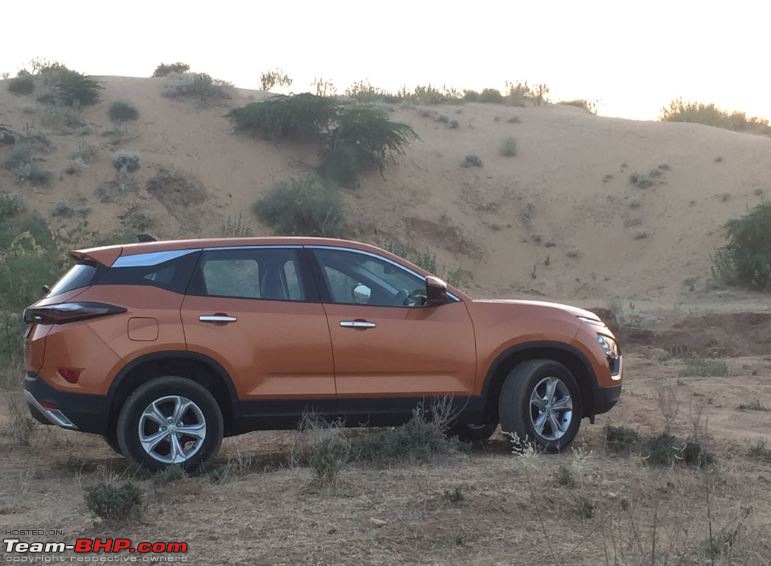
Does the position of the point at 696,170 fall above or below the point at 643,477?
above

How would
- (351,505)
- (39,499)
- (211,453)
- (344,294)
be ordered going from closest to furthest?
(351,505) → (39,499) → (211,453) → (344,294)

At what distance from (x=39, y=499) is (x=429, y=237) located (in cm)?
2162

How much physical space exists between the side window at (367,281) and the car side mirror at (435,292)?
0.09 m

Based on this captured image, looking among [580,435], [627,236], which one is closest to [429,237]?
→ [627,236]

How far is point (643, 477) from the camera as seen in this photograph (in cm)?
679

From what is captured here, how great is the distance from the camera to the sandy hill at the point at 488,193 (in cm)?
2567

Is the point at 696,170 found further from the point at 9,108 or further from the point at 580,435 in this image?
the point at 580,435

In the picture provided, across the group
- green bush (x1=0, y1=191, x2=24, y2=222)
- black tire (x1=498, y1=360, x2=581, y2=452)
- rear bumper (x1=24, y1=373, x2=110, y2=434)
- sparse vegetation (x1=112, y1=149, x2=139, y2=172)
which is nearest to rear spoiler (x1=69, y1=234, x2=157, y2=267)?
rear bumper (x1=24, y1=373, x2=110, y2=434)

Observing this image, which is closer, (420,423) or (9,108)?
(420,423)

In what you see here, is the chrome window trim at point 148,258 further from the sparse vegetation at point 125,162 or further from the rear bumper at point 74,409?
the sparse vegetation at point 125,162

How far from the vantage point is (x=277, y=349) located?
727 centimetres

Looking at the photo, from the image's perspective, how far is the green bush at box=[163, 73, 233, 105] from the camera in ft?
103

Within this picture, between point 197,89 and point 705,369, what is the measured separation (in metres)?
22.0

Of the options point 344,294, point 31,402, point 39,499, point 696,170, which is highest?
point 696,170
